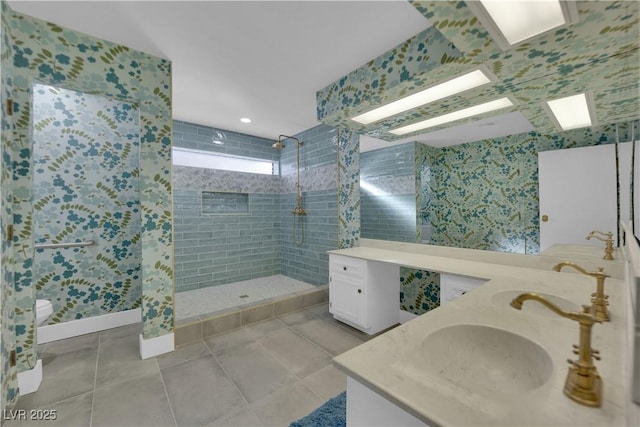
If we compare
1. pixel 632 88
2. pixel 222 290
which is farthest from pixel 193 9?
pixel 222 290

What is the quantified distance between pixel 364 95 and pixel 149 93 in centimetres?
187

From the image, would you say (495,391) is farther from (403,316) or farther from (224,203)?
(224,203)

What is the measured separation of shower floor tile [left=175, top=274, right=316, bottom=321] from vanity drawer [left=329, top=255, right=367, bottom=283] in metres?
0.93

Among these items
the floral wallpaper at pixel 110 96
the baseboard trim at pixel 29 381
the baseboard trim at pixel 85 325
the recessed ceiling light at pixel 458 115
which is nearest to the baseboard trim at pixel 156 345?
the floral wallpaper at pixel 110 96

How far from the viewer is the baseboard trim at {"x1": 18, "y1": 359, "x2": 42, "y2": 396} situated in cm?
172

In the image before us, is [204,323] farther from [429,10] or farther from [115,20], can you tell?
[429,10]

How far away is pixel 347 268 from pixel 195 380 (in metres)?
1.62

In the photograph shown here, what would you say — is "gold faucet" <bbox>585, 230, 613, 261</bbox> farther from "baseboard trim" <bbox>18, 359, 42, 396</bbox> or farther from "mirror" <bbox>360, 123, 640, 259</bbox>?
"baseboard trim" <bbox>18, 359, 42, 396</bbox>

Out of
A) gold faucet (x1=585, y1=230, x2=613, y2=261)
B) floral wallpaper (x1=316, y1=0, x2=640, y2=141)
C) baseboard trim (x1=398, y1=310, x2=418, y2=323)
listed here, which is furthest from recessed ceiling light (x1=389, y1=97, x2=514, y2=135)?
baseboard trim (x1=398, y1=310, x2=418, y2=323)

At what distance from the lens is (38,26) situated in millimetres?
1790

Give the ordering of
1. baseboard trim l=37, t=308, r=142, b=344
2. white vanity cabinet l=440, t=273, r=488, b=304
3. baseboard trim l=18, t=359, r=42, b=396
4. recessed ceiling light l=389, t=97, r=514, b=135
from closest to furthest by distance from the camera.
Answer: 1. baseboard trim l=18, t=359, r=42, b=396
2. white vanity cabinet l=440, t=273, r=488, b=304
3. recessed ceiling light l=389, t=97, r=514, b=135
4. baseboard trim l=37, t=308, r=142, b=344

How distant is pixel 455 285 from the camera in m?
1.91

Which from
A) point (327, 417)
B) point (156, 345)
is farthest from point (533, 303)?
point (156, 345)

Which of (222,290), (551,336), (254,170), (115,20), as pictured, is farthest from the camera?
(254,170)
